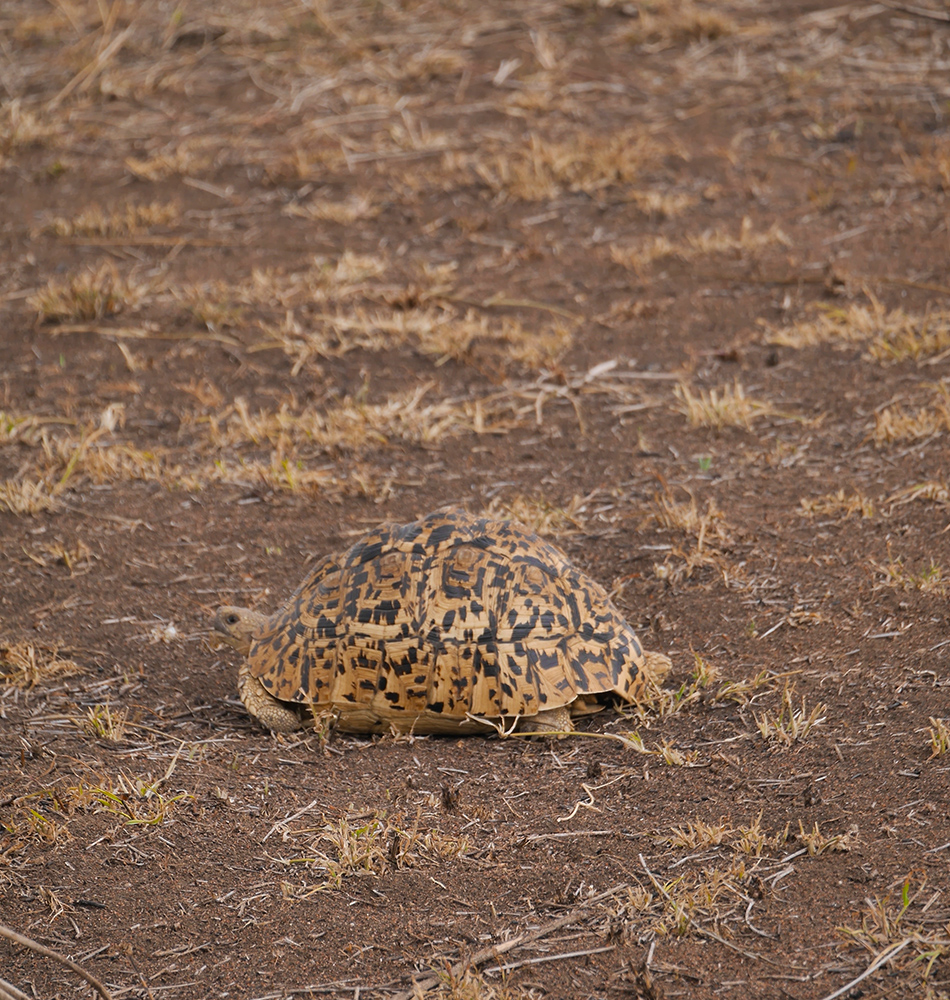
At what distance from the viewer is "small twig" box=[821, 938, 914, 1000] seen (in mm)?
2564

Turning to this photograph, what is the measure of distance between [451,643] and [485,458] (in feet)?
7.59

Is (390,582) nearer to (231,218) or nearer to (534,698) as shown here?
(534,698)

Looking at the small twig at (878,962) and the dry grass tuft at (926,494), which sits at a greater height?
the small twig at (878,962)

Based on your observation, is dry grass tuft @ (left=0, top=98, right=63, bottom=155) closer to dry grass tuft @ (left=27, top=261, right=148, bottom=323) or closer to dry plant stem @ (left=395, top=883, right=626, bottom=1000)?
dry grass tuft @ (left=27, top=261, right=148, bottom=323)

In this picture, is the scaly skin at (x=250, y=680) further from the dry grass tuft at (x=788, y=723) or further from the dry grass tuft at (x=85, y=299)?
the dry grass tuft at (x=85, y=299)

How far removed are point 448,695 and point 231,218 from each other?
629 centimetres

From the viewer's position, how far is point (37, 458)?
20.0 feet

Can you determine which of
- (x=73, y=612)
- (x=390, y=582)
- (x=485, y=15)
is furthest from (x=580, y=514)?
(x=485, y=15)

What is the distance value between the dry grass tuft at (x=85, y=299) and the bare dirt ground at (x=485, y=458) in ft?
0.09

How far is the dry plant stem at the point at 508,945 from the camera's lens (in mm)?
2717

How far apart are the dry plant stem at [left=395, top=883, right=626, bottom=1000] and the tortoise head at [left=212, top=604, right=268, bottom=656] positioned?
1806mm

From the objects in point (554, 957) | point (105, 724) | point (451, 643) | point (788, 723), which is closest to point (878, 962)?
point (554, 957)

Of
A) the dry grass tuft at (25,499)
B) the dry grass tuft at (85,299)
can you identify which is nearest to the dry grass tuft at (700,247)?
the dry grass tuft at (85,299)

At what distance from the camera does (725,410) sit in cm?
600
